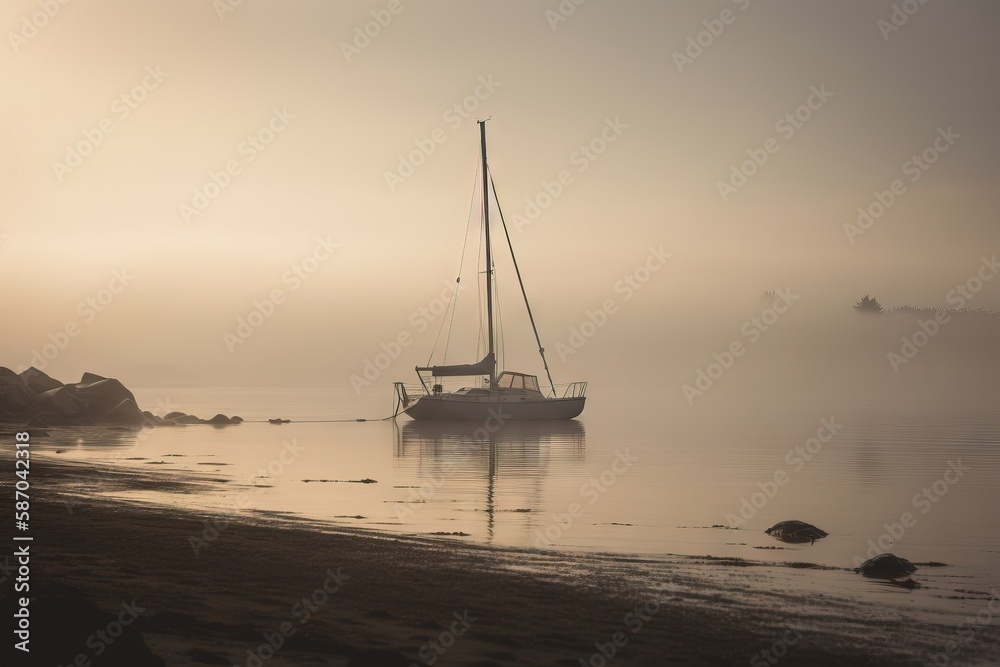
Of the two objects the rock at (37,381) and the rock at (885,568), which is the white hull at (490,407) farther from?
the rock at (885,568)

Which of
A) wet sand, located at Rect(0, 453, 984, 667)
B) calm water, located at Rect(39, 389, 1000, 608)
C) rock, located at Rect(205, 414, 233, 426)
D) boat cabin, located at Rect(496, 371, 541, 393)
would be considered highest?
boat cabin, located at Rect(496, 371, 541, 393)

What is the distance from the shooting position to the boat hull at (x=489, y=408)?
2699 inches

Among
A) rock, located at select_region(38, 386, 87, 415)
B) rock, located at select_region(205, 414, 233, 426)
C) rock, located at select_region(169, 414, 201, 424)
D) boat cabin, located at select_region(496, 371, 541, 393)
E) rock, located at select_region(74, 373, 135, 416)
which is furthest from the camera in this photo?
boat cabin, located at select_region(496, 371, 541, 393)

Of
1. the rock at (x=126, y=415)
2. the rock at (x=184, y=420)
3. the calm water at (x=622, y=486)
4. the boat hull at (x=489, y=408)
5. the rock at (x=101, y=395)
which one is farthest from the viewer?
the boat hull at (x=489, y=408)

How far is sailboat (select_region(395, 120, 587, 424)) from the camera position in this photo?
6869 cm

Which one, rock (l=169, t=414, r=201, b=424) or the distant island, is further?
rock (l=169, t=414, r=201, b=424)

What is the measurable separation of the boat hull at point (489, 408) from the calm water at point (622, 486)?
237 inches

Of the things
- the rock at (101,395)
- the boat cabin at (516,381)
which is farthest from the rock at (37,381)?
the boat cabin at (516,381)

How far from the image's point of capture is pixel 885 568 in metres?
16.1

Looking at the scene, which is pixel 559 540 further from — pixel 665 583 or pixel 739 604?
pixel 739 604

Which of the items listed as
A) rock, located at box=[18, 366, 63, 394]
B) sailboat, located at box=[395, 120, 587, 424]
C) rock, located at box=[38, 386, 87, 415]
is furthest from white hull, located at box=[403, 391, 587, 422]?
rock, located at box=[18, 366, 63, 394]

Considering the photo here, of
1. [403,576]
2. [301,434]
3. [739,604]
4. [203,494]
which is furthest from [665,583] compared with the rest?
[301,434]

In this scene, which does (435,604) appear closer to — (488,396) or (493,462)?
(493,462)

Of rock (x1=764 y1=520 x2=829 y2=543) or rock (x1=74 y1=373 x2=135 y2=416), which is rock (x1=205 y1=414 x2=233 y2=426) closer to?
rock (x1=74 y1=373 x2=135 y2=416)
